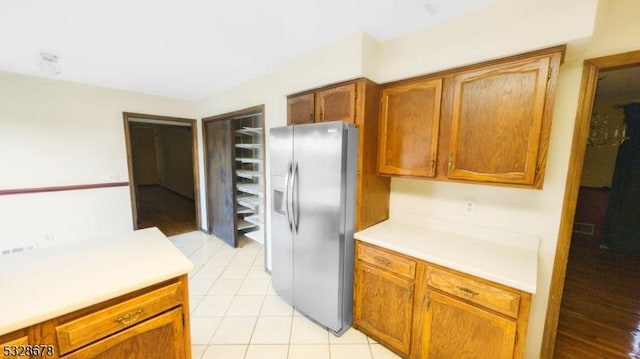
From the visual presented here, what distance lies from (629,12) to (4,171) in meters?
5.46

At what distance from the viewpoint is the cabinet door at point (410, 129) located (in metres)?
1.67

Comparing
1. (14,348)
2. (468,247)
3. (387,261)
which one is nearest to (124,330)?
(14,348)

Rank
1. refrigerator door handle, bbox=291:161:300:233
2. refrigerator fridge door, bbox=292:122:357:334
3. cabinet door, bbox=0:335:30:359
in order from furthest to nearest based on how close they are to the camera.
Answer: refrigerator door handle, bbox=291:161:300:233 < refrigerator fridge door, bbox=292:122:357:334 < cabinet door, bbox=0:335:30:359

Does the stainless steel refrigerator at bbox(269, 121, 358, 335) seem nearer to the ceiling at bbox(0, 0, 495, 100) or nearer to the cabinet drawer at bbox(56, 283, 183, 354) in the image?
the ceiling at bbox(0, 0, 495, 100)

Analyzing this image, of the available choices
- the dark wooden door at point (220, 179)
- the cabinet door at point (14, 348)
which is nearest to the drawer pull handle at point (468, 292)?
the cabinet door at point (14, 348)

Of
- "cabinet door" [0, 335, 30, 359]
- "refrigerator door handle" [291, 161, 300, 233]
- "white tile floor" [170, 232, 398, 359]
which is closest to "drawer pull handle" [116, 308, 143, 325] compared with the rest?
"cabinet door" [0, 335, 30, 359]

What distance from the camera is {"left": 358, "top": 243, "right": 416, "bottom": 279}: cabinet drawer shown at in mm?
1592

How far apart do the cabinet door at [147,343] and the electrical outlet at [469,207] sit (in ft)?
6.57

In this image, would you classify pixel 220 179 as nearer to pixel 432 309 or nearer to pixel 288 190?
pixel 288 190

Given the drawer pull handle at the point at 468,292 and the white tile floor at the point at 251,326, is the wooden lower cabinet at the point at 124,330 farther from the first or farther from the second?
the drawer pull handle at the point at 468,292

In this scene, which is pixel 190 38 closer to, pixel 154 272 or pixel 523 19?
pixel 154 272

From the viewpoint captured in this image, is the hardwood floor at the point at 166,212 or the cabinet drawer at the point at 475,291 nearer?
the cabinet drawer at the point at 475,291

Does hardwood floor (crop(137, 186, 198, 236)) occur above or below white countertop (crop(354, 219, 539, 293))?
below

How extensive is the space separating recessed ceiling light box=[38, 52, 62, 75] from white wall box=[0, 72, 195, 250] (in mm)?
450
